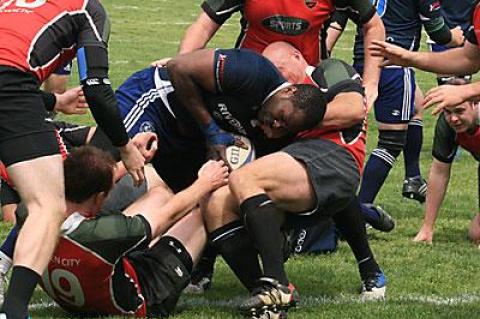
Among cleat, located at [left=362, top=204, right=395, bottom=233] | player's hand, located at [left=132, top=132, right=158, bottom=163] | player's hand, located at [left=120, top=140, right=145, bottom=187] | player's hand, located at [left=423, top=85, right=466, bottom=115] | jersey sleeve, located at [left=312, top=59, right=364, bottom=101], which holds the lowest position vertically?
cleat, located at [left=362, top=204, right=395, bottom=233]

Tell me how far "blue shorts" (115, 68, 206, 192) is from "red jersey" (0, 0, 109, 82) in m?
0.92

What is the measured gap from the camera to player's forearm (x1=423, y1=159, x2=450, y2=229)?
316 inches

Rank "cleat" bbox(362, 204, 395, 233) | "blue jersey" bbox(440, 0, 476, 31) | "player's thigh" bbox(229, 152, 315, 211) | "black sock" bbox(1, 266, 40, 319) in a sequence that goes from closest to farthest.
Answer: "black sock" bbox(1, 266, 40, 319)
"player's thigh" bbox(229, 152, 315, 211)
"cleat" bbox(362, 204, 395, 233)
"blue jersey" bbox(440, 0, 476, 31)

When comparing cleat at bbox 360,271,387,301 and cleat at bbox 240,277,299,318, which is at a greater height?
cleat at bbox 240,277,299,318

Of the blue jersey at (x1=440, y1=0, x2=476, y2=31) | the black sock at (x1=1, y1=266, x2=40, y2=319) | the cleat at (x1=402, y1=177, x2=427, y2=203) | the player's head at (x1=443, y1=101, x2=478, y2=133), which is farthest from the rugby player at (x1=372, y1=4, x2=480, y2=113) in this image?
the blue jersey at (x1=440, y1=0, x2=476, y2=31)

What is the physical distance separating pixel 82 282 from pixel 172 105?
146 cm

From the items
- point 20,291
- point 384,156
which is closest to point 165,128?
point 20,291

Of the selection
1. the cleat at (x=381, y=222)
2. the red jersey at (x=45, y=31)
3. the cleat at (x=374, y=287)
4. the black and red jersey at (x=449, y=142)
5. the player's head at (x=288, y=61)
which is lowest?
the cleat at (x=381, y=222)

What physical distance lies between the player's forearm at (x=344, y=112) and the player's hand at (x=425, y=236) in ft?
6.82

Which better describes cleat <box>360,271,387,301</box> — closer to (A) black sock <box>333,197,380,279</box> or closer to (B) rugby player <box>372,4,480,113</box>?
(A) black sock <box>333,197,380,279</box>

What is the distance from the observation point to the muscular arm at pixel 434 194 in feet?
26.3

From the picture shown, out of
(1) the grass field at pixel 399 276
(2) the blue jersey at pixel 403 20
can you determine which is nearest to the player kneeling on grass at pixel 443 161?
(1) the grass field at pixel 399 276

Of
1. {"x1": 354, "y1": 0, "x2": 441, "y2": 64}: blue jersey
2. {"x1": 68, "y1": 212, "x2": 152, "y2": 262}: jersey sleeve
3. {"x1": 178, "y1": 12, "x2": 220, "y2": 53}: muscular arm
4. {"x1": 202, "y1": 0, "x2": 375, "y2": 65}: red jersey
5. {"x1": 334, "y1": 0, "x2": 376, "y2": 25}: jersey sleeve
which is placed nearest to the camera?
{"x1": 68, "y1": 212, "x2": 152, "y2": 262}: jersey sleeve

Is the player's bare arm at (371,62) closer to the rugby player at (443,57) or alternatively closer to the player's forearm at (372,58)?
the player's forearm at (372,58)
